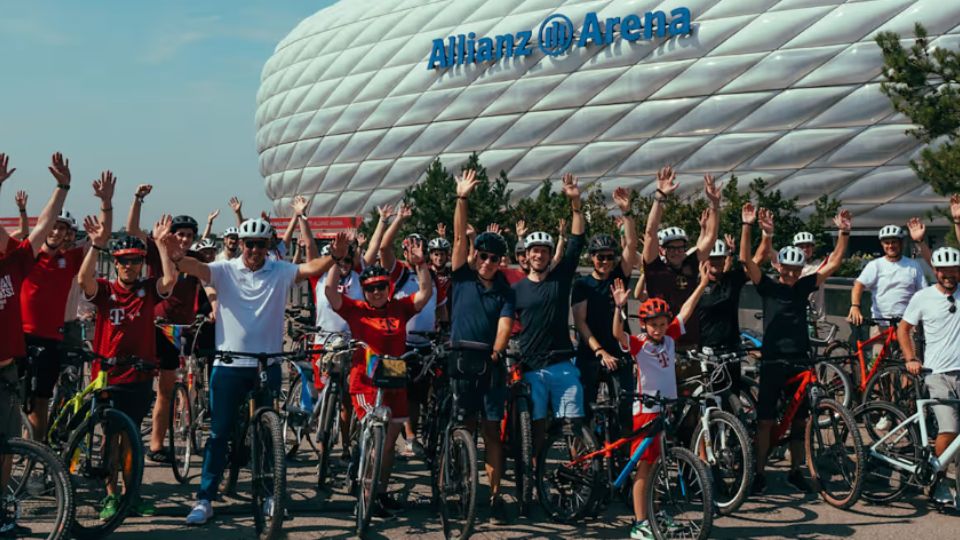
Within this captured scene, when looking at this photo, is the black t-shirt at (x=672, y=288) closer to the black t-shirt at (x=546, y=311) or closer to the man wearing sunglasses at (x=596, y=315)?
the man wearing sunglasses at (x=596, y=315)

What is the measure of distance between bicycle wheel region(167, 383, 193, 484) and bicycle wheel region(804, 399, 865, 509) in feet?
17.0

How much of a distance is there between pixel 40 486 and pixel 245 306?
5.59ft

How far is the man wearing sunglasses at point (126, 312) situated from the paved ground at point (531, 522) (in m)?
0.47

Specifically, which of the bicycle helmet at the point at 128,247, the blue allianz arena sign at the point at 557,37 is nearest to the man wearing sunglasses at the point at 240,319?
the bicycle helmet at the point at 128,247

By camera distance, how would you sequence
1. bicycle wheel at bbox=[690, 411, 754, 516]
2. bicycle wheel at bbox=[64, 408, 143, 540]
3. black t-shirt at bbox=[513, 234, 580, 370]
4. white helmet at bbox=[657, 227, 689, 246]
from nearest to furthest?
bicycle wheel at bbox=[64, 408, 143, 540] → bicycle wheel at bbox=[690, 411, 754, 516] → black t-shirt at bbox=[513, 234, 580, 370] → white helmet at bbox=[657, 227, 689, 246]

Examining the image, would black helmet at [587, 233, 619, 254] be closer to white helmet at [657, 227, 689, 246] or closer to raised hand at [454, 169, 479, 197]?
white helmet at [657, 227, 689, 246]

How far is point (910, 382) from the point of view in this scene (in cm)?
870

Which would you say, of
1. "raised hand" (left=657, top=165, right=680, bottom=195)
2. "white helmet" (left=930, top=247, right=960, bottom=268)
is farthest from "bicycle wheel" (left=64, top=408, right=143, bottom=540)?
"white helmet" (left=930, top=247, right=960, bottom=268)

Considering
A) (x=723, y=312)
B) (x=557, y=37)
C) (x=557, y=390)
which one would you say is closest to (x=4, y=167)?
(x=557, y=390)

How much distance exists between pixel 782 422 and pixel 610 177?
4175cm

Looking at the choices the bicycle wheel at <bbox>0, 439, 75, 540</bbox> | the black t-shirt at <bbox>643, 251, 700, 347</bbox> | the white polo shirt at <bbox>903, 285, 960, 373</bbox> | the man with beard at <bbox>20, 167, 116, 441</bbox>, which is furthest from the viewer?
the black t-shirt at <bbox>643, 251, 700, 347</bbox>

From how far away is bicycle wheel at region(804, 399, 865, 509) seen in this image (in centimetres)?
675

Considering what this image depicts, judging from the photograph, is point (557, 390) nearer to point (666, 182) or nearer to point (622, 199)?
point (622, 199)

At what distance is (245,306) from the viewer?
6.23 m
